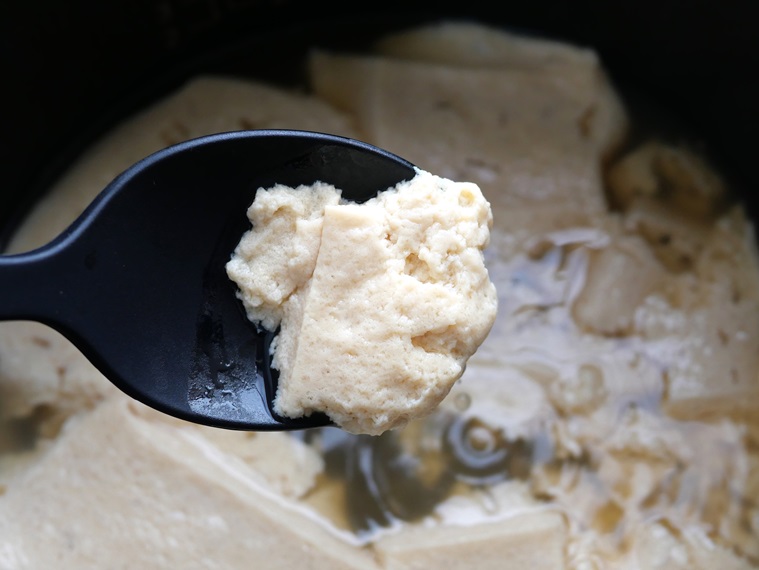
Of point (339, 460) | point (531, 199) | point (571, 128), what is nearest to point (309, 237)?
point (339, 460)

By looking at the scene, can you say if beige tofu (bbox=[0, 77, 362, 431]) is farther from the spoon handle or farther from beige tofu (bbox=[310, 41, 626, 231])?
the spoon handle

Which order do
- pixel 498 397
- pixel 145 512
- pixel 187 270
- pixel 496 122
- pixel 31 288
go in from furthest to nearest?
pixel 496 122 → pixel 498 397 → pixel 145 512 → pixel 187 270 → pixel 31 288

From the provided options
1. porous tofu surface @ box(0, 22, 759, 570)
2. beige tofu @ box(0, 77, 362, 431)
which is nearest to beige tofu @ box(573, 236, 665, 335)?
porous tofu surface @ box(0, 22, 759, 570)

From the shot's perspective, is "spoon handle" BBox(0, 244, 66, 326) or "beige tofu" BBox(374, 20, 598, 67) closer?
"spoon handle" BBox(0, 244, 66, 326)

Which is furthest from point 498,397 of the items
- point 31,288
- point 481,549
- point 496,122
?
point 31,288

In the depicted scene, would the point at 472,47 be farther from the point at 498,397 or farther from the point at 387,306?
the point at 387,306

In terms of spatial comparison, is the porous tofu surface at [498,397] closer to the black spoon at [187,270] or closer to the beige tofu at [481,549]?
the beige tofu at [481,549]
